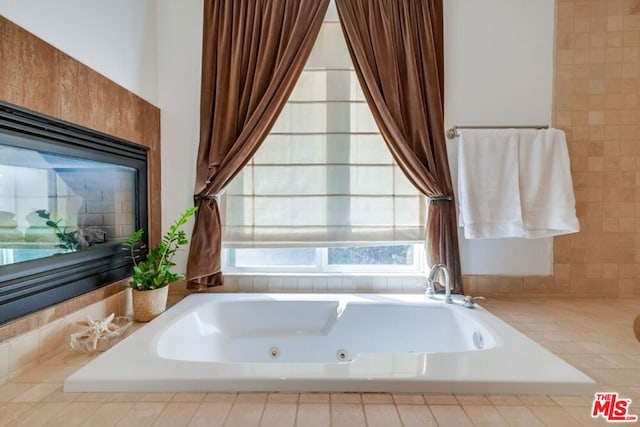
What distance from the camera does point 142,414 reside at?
2.78ft

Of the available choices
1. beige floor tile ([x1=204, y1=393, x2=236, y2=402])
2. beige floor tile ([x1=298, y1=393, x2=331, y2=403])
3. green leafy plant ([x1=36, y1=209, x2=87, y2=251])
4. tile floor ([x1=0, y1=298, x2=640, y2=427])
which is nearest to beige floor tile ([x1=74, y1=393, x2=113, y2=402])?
tile floor ([x1=0, y1=298, x2=640, y2=427])

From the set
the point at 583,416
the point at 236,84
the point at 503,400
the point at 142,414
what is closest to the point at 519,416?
the point at 503,400

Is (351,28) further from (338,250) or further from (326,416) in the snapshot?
(326,416)

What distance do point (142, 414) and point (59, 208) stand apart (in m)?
0.99

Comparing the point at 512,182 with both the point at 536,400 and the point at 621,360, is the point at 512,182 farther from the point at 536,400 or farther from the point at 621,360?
the point at 536,400

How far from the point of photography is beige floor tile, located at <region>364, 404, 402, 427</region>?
82 cm

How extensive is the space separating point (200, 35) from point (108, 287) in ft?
5.06

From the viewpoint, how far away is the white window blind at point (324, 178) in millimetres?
1904

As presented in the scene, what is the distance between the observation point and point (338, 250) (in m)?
2.00

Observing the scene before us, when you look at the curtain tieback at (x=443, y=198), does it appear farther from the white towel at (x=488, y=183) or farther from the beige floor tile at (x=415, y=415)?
the beige floor tile at (x=415, y=415)

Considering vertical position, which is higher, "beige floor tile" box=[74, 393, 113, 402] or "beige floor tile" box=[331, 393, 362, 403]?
"beige floor tile" box=[331, 393, 362, 403]

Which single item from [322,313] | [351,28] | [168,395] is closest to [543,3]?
[351,28]

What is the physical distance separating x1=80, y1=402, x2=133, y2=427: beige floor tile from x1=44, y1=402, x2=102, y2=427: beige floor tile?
1 centimetres

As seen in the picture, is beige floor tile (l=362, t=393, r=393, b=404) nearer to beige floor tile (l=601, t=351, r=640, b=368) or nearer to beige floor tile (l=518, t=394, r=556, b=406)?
beige floor tile (l=518, t=394, r=556, b=406)
